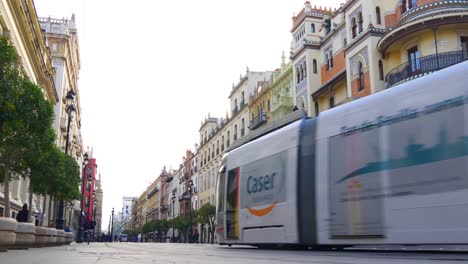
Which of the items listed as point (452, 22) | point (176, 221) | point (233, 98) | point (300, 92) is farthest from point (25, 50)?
point (176, 221)

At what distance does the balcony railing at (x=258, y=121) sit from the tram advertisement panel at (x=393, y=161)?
35.5 meters

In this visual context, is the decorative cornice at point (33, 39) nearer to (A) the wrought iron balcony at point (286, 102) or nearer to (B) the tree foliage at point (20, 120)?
(B) the tree foliage at point (20, 120)

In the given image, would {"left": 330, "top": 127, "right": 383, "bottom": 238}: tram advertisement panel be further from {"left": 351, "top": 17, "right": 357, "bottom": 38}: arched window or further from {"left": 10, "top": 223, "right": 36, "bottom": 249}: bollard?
{"left": 351, "top": 17, "right": 357, "bottom": 38}: arched window

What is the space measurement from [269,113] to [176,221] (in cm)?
2847

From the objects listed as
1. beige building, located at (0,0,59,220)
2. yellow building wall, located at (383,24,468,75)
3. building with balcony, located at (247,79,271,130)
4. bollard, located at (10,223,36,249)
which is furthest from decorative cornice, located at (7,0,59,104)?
building with balcony, located at (247,79,271,130)

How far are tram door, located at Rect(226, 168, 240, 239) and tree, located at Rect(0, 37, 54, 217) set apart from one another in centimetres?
586

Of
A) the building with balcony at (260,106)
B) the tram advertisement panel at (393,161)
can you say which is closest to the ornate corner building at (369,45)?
the building with balcony at (260,106)

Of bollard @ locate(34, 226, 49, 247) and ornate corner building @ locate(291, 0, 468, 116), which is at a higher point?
ornate corner building @ locate(291, 0, 468, 116)

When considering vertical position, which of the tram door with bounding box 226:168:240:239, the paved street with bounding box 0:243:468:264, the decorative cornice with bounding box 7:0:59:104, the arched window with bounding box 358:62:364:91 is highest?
the decorative cornice with bounding box 7:0:59:104

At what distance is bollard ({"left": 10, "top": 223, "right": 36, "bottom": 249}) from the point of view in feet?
40.5

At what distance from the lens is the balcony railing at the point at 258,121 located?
1851 inches

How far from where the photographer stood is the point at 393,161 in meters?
9.76

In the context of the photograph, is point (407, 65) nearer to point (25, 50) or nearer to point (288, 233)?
point (288, 233)

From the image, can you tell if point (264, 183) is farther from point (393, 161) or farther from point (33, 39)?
point (33, 39)
